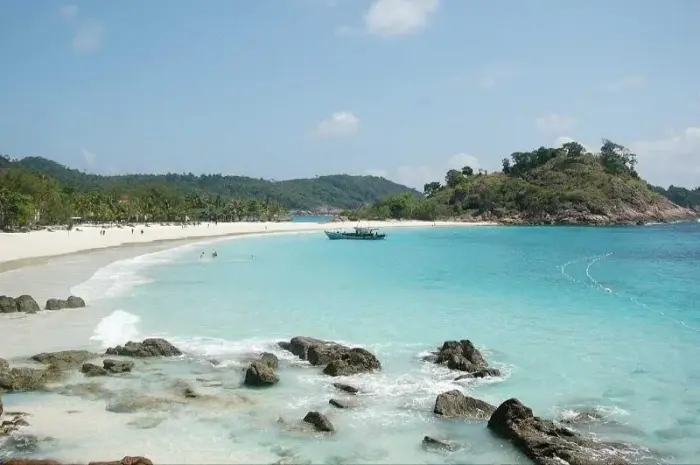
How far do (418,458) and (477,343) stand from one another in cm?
932

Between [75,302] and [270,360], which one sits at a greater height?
[75,302]

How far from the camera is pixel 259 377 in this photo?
13.2 meters

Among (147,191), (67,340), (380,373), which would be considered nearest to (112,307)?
(67,340)

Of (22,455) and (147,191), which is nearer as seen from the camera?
(22,455)

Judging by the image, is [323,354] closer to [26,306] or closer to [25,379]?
[25,379]

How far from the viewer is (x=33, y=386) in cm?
1244

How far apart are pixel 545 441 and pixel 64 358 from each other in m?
11.4

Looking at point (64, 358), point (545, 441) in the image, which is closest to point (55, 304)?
point (64, 358)

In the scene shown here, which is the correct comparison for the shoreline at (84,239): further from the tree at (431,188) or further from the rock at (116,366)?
the tree at (431,188)

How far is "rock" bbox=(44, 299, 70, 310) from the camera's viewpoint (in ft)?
70.2

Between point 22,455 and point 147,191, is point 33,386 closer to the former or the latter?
point 22,455

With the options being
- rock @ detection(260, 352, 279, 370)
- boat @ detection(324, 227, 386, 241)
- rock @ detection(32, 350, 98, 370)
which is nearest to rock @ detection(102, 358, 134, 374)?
rock @ detection(32, 350, 98, 370)

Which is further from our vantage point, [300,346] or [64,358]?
[300,346]

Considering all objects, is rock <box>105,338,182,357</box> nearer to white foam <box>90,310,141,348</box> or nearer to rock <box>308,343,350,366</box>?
white foam <box>90,310,141,348</box>
